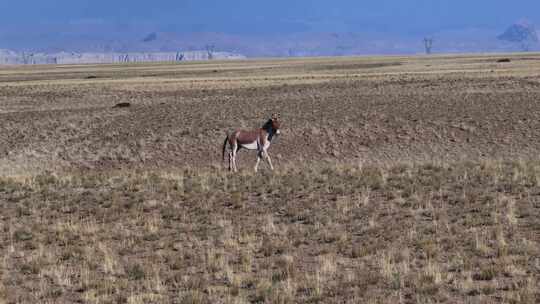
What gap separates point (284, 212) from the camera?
1580 cm

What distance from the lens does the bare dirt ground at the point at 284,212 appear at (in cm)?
1066

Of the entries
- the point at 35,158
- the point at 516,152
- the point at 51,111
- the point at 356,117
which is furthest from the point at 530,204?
the point at 51,111

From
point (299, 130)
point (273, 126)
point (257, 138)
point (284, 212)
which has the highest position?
point (273, 126)

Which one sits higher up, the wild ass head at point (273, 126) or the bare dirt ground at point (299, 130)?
the wild ass head at point (273, 126)

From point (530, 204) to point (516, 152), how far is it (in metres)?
12.2

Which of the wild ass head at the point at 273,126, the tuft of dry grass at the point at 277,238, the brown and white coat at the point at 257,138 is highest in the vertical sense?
the wild ass head at the point at 273,126

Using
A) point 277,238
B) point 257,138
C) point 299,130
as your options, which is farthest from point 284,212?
point 299,130

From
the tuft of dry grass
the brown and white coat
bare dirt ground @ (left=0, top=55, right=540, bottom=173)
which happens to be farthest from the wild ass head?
bare dirt ground @ (left=0, top=55, right=540, bottom=173)

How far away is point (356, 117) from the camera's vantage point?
31719 millimetres

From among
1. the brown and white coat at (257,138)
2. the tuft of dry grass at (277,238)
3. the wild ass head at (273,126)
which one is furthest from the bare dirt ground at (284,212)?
the wild ass head at (273,126)

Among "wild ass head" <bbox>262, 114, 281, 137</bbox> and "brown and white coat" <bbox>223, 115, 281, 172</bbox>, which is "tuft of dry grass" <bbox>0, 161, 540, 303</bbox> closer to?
"brown and white coat" <bbox>223, 115, 281, 172</bbox>

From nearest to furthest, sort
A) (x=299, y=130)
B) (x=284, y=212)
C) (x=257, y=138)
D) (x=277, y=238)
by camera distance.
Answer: (x=277, y=238), (x=284, y=212), (x=257, y=138), (x=299, y=130)

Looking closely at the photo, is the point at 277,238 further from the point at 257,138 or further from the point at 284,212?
the point at 257,138

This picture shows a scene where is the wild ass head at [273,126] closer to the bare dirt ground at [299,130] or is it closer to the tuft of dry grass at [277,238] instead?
the tuft of dry grass at [277,238]
